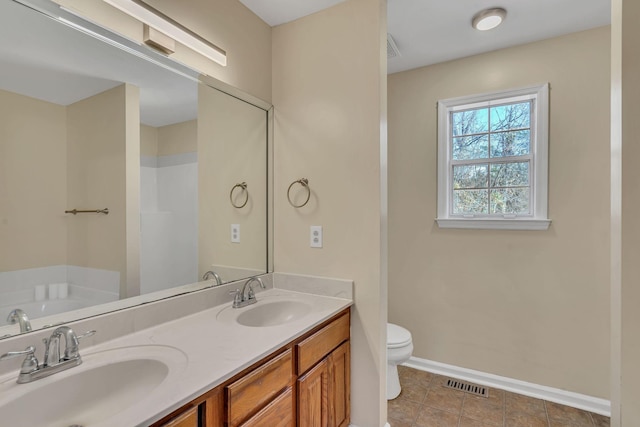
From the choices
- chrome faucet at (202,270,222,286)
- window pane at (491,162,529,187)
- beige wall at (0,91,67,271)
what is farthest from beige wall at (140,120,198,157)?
window pane at (491,162,529,187)

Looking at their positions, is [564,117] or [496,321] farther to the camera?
[496,321]

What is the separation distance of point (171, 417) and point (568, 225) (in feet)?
8.39

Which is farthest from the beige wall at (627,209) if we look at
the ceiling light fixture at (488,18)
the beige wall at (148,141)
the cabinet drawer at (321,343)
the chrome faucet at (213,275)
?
the beige wall at (148,141)

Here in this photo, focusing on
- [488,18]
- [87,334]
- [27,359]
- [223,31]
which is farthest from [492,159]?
[27,359]

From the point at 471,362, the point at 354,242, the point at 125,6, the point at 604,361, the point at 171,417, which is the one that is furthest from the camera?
the point at 471,362

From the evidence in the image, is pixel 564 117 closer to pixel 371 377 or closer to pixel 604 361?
pixel 604 361

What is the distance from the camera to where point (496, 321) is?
240 cm

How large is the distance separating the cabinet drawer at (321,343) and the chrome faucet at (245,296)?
0.46 m

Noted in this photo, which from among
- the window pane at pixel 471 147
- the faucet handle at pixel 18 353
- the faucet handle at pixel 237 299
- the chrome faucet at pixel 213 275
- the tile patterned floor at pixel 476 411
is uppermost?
the window pane at pixel 471 147

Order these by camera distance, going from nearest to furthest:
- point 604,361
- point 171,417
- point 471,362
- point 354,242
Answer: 1. point 171,417
2. point 354,242
3. point 604,361
4. point 471,362

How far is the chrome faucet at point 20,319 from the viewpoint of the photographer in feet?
3.33

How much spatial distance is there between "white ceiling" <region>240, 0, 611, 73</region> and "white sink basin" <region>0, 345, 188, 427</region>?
1.86m

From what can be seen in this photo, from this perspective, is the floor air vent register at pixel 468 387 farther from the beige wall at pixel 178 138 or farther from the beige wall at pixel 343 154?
the beige wall at pixel 178 138

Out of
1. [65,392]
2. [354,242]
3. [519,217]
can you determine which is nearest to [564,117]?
[519,217]
